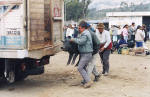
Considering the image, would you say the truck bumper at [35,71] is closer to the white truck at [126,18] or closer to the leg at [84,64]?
the leg at [84,64]

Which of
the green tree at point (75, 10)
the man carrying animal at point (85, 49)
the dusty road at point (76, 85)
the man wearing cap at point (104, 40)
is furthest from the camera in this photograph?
the green tree at point (75, 10)

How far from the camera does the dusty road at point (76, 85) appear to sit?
323 inches

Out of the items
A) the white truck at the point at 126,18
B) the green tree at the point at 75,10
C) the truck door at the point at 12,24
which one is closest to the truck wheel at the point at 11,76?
the truck door at the point at 12,24

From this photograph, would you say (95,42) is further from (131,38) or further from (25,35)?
(131,38)

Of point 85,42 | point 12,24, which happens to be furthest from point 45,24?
point 85,42

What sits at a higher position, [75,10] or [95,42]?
[75,10]

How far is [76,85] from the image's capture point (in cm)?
913

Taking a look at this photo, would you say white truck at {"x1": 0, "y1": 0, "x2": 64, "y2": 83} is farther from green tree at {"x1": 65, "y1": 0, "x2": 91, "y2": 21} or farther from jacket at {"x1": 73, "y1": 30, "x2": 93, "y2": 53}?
green tree at {"x1": 65, "y1": 0, "x2": 91, "y2": 21}

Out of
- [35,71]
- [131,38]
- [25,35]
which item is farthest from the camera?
[131,38]

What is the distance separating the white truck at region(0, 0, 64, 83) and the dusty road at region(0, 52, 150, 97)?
1.58 feet

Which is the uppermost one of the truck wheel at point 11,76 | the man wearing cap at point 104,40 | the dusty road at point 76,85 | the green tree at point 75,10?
the green tree at point 75,10

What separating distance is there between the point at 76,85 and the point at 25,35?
222 cm

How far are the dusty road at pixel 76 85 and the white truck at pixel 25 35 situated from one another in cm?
48

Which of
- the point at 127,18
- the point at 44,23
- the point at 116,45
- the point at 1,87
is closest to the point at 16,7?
the point at 44,23
